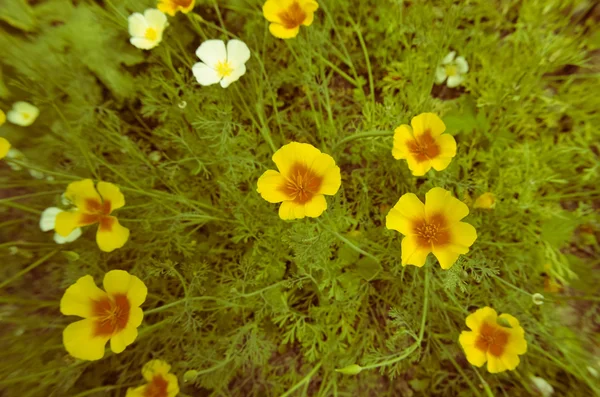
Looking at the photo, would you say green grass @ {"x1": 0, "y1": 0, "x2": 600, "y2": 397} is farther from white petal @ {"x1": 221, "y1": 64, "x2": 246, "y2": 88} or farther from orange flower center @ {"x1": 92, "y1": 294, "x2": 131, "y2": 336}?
orange flower center @ {"x1": 92, "y1": 294, "x2": 131, "y2": 336}

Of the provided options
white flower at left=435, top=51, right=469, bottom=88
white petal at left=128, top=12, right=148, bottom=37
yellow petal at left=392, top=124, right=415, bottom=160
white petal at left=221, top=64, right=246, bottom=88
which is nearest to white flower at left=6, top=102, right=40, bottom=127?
white petal at left=128, top=12, right=148, bottom=37

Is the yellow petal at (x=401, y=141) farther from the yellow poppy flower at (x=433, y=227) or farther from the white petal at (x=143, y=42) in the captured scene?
the white petal at (x=143, y=42)

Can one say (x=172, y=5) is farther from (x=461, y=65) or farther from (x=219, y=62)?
(x=461, y=65)

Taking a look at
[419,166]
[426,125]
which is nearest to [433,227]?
[419,166]

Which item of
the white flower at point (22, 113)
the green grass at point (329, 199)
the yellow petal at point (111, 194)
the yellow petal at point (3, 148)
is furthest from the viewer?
the white flower at point (22, 113)

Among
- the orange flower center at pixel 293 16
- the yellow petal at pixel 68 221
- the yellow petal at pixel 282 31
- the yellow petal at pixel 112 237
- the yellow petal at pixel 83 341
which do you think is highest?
the orange flower center at pixel 293 16

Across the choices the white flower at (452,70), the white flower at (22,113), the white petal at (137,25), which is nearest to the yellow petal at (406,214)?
the white flower at (452,70)

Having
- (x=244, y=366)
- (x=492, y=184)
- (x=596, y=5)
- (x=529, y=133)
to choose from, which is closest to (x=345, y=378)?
(x=244, y=366)
